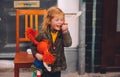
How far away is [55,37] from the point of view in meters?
4.47

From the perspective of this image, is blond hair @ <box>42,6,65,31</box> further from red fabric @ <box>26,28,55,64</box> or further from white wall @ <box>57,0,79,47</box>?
white wall @ <box>57,0,79,47</box>

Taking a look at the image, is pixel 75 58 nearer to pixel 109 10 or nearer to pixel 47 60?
pixel 109 10

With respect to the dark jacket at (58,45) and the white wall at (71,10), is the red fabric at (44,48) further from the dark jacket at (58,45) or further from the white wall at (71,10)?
the white wall at (71,10)

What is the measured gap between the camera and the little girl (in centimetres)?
441

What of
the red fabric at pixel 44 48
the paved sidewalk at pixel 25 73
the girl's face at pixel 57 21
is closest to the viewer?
the red fabric at pixel 44 48

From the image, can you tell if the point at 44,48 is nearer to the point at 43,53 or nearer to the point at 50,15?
the point at 43,53

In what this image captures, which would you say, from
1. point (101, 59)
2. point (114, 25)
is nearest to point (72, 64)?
point (101, 59)

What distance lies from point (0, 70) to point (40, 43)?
112 inches

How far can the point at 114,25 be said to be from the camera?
22.9 ft

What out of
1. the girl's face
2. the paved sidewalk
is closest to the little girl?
the girl's face

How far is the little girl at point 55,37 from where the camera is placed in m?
4.41

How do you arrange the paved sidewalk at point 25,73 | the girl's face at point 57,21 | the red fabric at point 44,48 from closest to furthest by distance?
the red fabric at point 44,48 < the girl's face at point 57,21 < the paved sidewalk at point 25,73

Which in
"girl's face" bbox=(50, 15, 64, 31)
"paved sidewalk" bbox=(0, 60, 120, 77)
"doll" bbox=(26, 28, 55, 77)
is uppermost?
"girl's face" bbox=(50, 15, 64, 31)

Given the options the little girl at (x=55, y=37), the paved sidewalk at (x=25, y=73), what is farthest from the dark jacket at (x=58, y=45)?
the paved sidewalk at (x=25, y=73)
